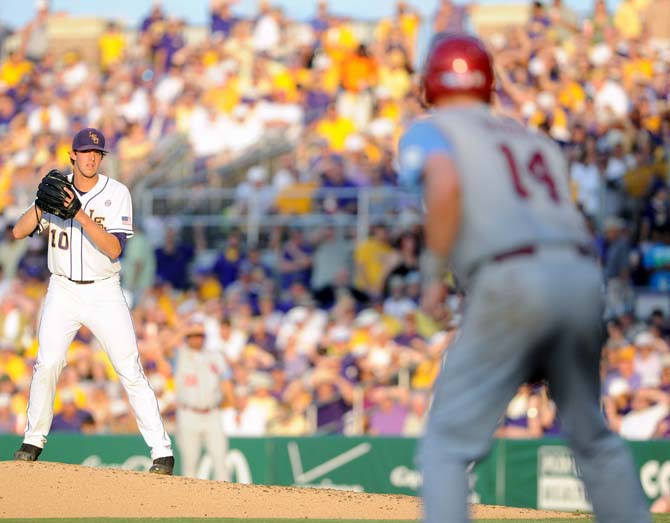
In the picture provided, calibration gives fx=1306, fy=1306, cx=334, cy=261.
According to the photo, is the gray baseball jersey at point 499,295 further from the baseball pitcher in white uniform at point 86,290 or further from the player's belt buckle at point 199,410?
the player's belt buckle at point 199,410

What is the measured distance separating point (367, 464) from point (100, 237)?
21.3ft

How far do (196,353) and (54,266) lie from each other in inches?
210

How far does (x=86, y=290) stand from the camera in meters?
7.94

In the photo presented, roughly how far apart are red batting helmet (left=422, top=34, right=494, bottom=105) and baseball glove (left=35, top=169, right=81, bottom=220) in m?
3.50

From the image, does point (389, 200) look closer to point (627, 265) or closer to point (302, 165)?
point (302, 165)

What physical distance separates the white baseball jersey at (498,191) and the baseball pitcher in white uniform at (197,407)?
887 centimetres

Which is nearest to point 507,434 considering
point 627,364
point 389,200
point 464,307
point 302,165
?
point 627,364

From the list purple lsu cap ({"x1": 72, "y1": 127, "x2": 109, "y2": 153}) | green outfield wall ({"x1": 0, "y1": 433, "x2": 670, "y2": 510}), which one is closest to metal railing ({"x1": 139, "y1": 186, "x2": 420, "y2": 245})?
green outfield wall ({"x1": 0, "y1": 433, "x2": 670, "y2": 510})

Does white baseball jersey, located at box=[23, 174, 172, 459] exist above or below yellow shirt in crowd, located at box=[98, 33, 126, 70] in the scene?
below

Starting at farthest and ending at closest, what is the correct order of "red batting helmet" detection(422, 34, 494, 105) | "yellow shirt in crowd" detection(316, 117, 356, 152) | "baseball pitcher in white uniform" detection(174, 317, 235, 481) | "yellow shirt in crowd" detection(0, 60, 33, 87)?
1. "yellow shirt in crowd" detection(0, 60, 33, 87)
2. "yellow shirt in crowd" detection(316, 117, 356, 152)
3. "baseball pitcher in white uniform" detection(174, 317, 235, 481)
4. "red batting helmet" detection(422, 34, 494, 105)

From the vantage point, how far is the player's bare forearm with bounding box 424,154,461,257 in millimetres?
4234

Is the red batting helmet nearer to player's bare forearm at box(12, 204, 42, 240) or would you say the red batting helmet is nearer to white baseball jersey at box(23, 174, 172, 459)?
white baseball jersey at box(23, 174, 172, 459)

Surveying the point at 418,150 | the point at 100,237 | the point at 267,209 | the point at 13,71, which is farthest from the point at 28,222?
the point at 13,71

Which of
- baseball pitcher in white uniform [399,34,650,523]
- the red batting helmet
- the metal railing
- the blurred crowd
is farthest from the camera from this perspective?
the metal railing
